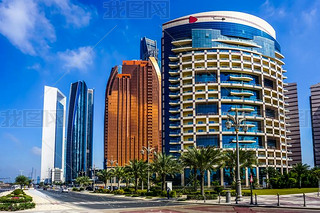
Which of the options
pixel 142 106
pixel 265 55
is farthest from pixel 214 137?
pixel 142 106

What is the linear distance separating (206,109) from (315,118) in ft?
367

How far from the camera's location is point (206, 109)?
305ft

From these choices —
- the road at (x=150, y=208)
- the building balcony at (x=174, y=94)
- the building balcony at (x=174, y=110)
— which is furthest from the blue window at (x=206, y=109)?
the road at (x=150, y=208)

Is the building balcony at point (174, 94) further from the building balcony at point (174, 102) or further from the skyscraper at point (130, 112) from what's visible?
the skyscraper at point (130, 112)

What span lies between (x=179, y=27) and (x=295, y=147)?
109 metres

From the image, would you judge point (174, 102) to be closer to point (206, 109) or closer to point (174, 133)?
point (174, 133)

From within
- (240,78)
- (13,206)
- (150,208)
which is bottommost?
(150,208)

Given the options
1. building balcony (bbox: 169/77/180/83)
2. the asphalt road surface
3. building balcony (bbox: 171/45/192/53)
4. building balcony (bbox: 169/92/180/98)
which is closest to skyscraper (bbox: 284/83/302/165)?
building balcony (bbox: 171/45/192/53)

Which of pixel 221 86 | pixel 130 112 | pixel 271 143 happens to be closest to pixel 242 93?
pixel 221 86

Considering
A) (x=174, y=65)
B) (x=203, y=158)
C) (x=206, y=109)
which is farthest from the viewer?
(x=174, y=65)

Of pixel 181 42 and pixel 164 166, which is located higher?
pixel 181 42

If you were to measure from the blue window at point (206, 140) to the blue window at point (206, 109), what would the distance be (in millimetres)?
6975

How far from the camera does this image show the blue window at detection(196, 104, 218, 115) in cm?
9238

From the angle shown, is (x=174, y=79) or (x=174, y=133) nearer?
(x=174, y=133)
